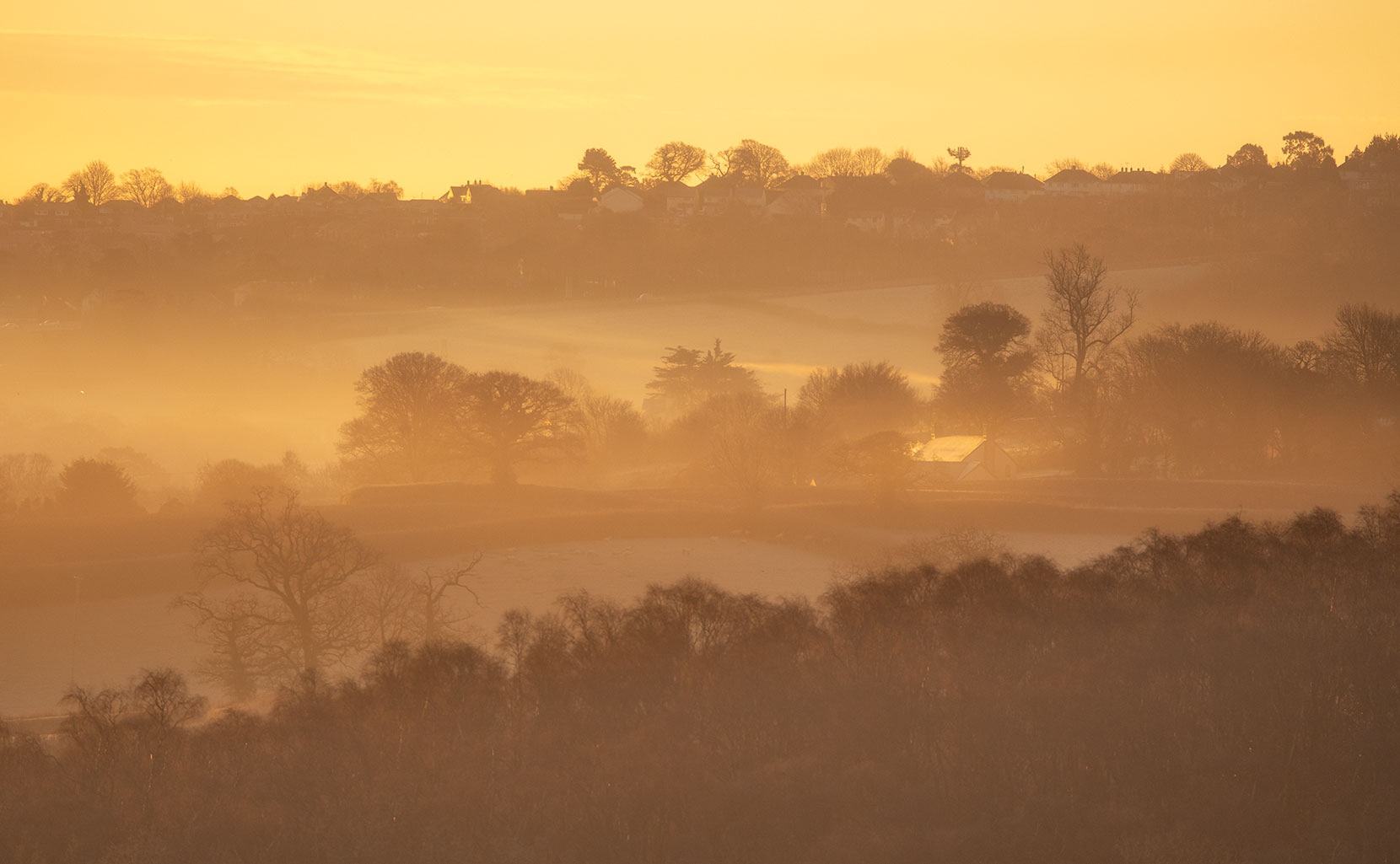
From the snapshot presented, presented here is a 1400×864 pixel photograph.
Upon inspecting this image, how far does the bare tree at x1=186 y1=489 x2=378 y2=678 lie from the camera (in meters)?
14.9

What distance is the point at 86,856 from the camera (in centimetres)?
877

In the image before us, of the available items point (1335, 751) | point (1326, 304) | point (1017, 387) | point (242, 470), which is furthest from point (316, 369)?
point (1335, 751)

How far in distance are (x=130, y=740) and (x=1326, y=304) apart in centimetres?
4613

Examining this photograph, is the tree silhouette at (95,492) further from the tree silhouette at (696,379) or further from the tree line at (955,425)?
the tree silhouette at (696,379)

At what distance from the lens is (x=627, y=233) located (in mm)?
62219

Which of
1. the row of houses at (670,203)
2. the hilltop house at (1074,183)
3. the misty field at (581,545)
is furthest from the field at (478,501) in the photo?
the hilltop house at (1074,183)

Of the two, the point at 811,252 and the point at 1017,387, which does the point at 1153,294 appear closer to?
the point at 811,252

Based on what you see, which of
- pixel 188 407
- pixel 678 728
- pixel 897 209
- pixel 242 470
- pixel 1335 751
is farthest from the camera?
pixel 897 209

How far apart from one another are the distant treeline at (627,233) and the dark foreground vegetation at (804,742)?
43.3 metres

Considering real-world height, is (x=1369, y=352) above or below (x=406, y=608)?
Result: above

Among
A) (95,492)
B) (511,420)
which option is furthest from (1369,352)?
(95,492)

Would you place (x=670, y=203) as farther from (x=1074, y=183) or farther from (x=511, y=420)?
(x=511, y=420)

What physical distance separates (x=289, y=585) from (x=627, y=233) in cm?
4797

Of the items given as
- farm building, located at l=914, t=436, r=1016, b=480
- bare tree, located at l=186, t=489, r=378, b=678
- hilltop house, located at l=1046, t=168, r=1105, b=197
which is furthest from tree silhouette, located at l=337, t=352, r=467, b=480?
hilltop house, located at l=1046, t=168, r=1105, b=197
